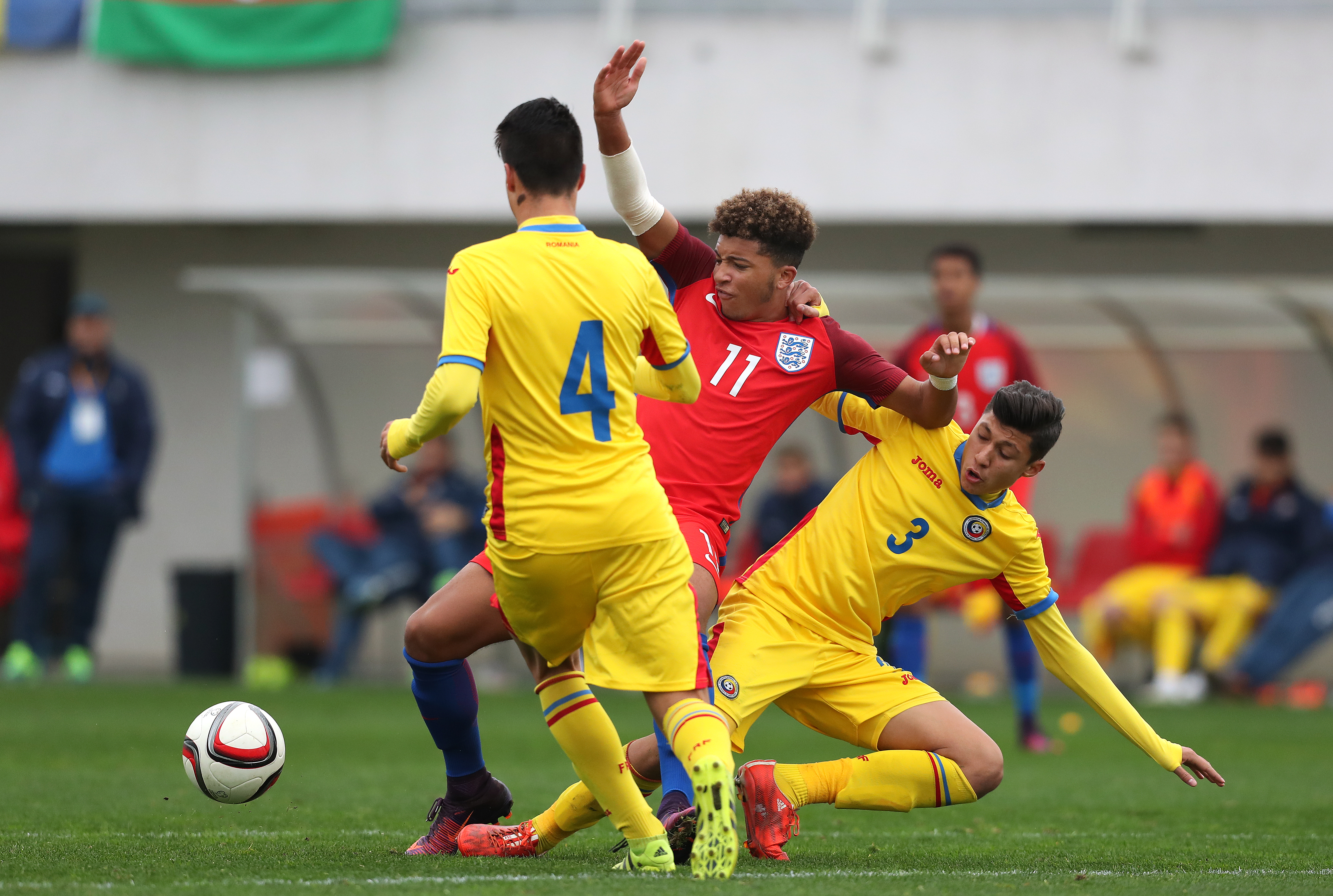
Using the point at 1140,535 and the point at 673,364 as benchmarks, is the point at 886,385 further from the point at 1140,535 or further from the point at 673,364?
the point at 1140,535

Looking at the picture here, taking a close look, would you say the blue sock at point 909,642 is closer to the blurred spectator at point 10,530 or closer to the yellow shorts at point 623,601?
the yellow shorts at point 623,601

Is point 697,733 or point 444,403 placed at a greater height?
point 444,403

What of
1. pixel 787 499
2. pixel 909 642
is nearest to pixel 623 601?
pixel 909 642

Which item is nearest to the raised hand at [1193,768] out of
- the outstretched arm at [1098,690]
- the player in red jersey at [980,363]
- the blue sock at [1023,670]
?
the outstretched arm at [1098,690]

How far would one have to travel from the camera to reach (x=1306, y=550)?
36.2 ft

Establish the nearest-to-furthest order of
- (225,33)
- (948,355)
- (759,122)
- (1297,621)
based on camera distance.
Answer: (948,355)
(1297,621)
(759,122)
(225,33)

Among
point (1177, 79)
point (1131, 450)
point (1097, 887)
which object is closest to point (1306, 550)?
point (1131, 450)

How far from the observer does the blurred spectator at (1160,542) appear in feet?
36.6

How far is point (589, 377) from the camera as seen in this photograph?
3717 mm

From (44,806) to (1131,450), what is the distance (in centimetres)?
918

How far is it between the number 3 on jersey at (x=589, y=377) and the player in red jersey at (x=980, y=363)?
379 centimetres

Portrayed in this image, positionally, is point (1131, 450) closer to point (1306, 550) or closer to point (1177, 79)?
point (1306, 550)

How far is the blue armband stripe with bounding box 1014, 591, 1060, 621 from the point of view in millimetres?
4496

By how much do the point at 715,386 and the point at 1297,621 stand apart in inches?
298
